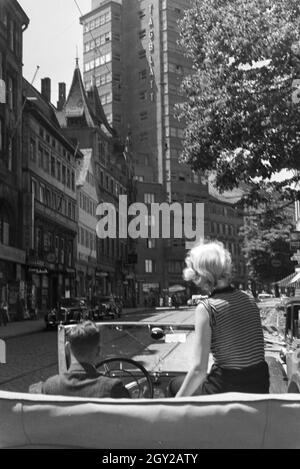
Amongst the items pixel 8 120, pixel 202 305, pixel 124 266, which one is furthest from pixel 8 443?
pixel 124 266

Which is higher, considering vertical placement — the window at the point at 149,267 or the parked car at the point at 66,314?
the window at the point at 149,267

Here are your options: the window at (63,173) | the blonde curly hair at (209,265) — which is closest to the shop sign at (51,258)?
the window at (63,173)

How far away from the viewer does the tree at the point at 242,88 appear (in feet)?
39.8

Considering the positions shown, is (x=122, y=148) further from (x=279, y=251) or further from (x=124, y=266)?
(x=279, y=251)

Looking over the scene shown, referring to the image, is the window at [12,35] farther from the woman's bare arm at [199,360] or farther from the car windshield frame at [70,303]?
the woman's bare arm at [199,360]

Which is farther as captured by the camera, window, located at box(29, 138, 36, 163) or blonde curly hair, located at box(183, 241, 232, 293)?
window, located at box(29, 138, 36, 163)

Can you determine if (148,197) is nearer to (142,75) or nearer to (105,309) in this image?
(105,309)

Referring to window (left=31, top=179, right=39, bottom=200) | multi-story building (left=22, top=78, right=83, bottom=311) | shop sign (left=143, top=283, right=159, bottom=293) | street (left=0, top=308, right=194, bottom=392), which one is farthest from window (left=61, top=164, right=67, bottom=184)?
shop sign (left=143, top=283, right=159, bottom=293)

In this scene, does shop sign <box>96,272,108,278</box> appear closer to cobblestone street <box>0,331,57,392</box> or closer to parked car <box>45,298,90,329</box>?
parked car <box>45,298,90,329</box>

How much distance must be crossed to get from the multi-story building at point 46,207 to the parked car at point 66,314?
29.9 feet

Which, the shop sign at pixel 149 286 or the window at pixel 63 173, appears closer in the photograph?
the window at pixel 63 173

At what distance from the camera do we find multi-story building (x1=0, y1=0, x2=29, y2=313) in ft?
123

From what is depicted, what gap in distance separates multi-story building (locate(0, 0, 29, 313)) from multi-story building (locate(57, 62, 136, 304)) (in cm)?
1590

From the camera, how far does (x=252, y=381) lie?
12.2 ft
